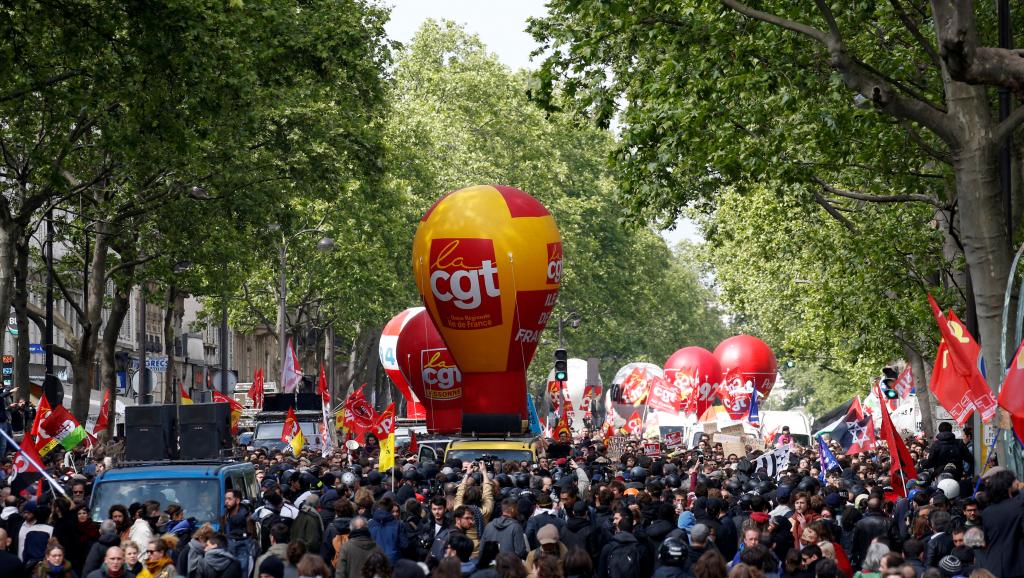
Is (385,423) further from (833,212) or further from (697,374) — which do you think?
(697,374)

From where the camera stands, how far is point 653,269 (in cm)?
8606

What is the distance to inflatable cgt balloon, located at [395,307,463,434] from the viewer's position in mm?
39031

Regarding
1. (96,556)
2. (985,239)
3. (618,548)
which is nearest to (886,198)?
(985,239)

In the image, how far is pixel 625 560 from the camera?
12141 millimetres

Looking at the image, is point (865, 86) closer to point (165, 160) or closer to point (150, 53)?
point (150, 53)

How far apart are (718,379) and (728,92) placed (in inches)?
1573

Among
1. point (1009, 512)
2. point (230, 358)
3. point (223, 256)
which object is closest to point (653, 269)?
point (230, 358)

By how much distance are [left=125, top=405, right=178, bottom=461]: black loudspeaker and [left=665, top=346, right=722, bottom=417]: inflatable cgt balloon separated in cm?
3217

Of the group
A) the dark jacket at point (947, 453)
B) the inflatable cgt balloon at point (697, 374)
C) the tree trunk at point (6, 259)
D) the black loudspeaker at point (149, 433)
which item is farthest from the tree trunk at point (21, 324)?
the inflatable cgt balloon at point (697, 374)

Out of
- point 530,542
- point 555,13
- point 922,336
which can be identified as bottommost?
point 530,542

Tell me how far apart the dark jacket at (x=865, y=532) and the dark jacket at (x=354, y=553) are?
4.87 metres

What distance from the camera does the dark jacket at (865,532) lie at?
Result: 14.6 metres

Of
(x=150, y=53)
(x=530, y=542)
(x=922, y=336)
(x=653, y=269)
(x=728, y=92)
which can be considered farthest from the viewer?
(x=653, y=269)

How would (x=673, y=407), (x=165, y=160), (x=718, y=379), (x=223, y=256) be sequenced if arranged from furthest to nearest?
(x=718, y=379) → (x=673, y=407) → (x=223, y=256) → (x=165, y=160)
